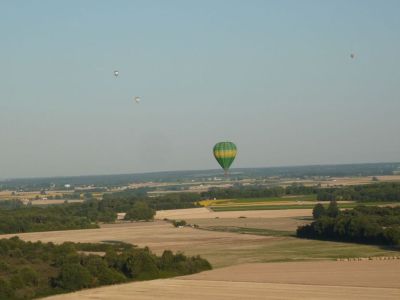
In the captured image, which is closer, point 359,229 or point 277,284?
point 277,284

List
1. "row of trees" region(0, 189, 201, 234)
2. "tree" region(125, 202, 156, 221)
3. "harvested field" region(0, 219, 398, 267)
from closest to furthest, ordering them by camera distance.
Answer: "harvested field" region(0, 219, 398, 267)
"row of trees" region(0, 189, 201, 234)
"tree" region(125, 202, 156, 221)

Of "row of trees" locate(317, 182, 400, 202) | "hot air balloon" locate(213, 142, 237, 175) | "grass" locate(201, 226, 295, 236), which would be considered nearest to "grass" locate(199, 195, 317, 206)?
"row of trees" locate(317, 182, 400, 202)

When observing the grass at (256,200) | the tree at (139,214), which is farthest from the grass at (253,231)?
the grass at (256,200)

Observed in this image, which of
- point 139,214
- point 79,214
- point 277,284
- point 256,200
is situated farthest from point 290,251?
point 256,200

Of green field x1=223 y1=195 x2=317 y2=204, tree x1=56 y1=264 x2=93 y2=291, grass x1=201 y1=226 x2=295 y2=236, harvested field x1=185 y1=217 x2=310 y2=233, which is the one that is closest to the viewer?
tree x1=56 y1=264 x2=93 y2=291

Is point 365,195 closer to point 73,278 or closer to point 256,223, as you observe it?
point 256,223

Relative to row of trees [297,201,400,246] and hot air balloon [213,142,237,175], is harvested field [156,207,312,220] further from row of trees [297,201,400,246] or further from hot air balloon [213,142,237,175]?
row of trees [297,201,400,246]

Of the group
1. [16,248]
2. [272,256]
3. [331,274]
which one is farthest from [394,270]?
[16,248]
